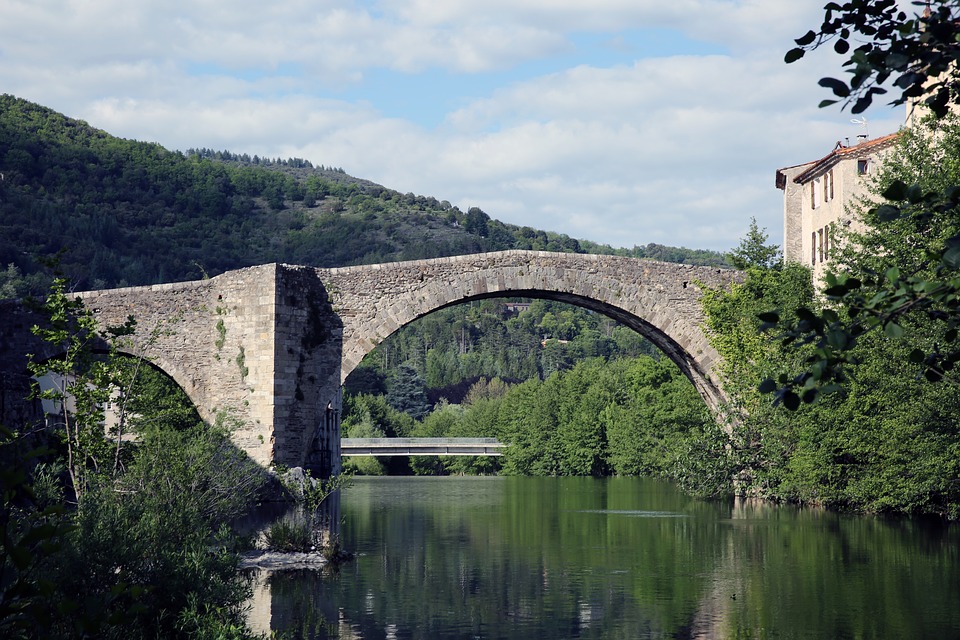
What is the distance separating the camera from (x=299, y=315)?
→ 21094 mm

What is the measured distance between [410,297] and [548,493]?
1545 centimetres

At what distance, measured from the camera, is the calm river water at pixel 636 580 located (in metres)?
11.5

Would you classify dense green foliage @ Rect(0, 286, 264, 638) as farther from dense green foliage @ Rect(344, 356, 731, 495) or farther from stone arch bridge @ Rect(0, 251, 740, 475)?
dense green foliage @ Rect(344, 356, 731, 495)

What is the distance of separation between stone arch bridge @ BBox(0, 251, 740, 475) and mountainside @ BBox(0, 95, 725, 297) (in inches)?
530

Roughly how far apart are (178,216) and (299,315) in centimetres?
5952

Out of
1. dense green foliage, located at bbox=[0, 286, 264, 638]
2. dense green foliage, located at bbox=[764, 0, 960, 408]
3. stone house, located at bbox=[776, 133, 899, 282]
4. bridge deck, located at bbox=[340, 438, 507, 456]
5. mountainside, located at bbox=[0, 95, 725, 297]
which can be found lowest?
bridge deck, located at bbox=[340, 438, 507, 456]

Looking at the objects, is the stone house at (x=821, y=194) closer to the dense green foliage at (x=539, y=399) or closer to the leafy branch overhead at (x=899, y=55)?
the dense green foliage at (x=539, y=399)

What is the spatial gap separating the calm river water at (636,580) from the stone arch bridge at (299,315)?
2.75m

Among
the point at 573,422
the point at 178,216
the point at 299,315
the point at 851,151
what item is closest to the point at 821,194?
the point at 851,151

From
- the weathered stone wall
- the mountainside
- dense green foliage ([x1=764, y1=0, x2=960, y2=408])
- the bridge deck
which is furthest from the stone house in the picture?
the bridge deck

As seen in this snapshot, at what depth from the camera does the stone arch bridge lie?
20.7 m

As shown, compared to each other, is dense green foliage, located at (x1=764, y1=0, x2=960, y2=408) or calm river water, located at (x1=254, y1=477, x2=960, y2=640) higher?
dense green foliage, located at (x1=764, y1=0, x2=960, y2=408)

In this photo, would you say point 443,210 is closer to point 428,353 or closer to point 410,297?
point 428,353

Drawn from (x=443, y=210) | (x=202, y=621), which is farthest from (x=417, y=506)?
(x=443, y=210)
